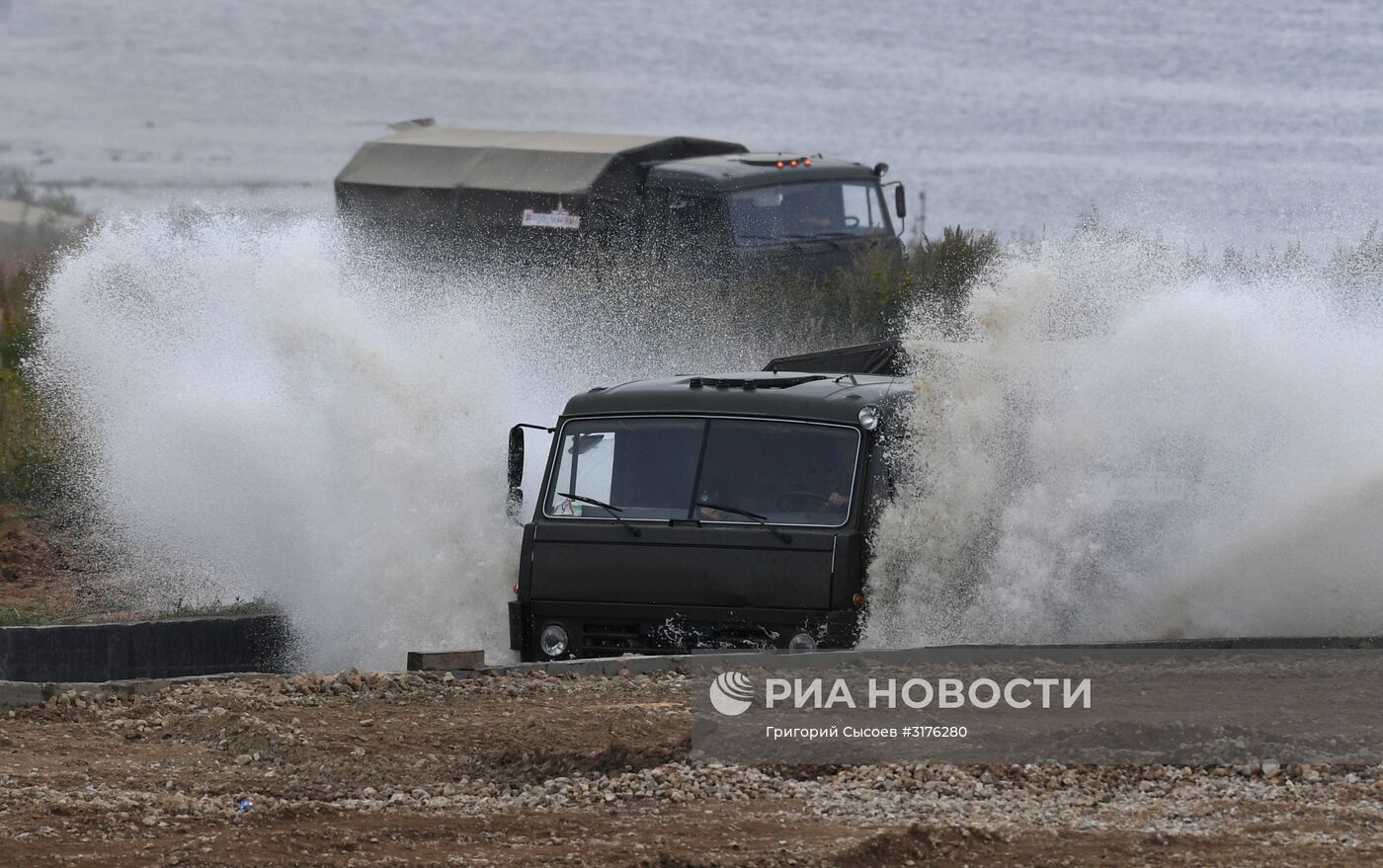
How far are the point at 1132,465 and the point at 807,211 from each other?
42.6ft

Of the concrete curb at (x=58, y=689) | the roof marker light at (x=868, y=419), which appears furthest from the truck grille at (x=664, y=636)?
the concrete curb at (x=58, y=689)

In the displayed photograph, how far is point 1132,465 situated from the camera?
12.0m

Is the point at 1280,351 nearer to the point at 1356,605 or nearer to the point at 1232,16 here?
the point at 1356,605

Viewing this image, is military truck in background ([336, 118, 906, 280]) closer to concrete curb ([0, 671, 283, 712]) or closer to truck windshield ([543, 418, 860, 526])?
truck windshield ([543, 418, 860, 526])

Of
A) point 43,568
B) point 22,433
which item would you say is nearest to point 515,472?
point 43,568

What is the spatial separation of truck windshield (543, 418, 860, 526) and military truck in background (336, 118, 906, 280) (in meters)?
11.5

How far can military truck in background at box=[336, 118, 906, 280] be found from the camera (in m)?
23.6

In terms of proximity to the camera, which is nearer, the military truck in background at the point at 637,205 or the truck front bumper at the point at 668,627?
the truck front bumper at the point at 668,627

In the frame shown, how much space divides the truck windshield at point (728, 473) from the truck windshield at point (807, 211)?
11.8 m

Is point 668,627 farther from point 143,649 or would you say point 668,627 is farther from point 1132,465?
point 143,649

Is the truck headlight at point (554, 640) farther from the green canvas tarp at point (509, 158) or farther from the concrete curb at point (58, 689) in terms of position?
the green canvas tarp at point (509, 158)

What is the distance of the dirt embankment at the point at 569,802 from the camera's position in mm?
6727

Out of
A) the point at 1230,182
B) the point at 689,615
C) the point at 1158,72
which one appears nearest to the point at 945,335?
the point at 689,615

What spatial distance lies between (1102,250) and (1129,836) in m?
7.09
